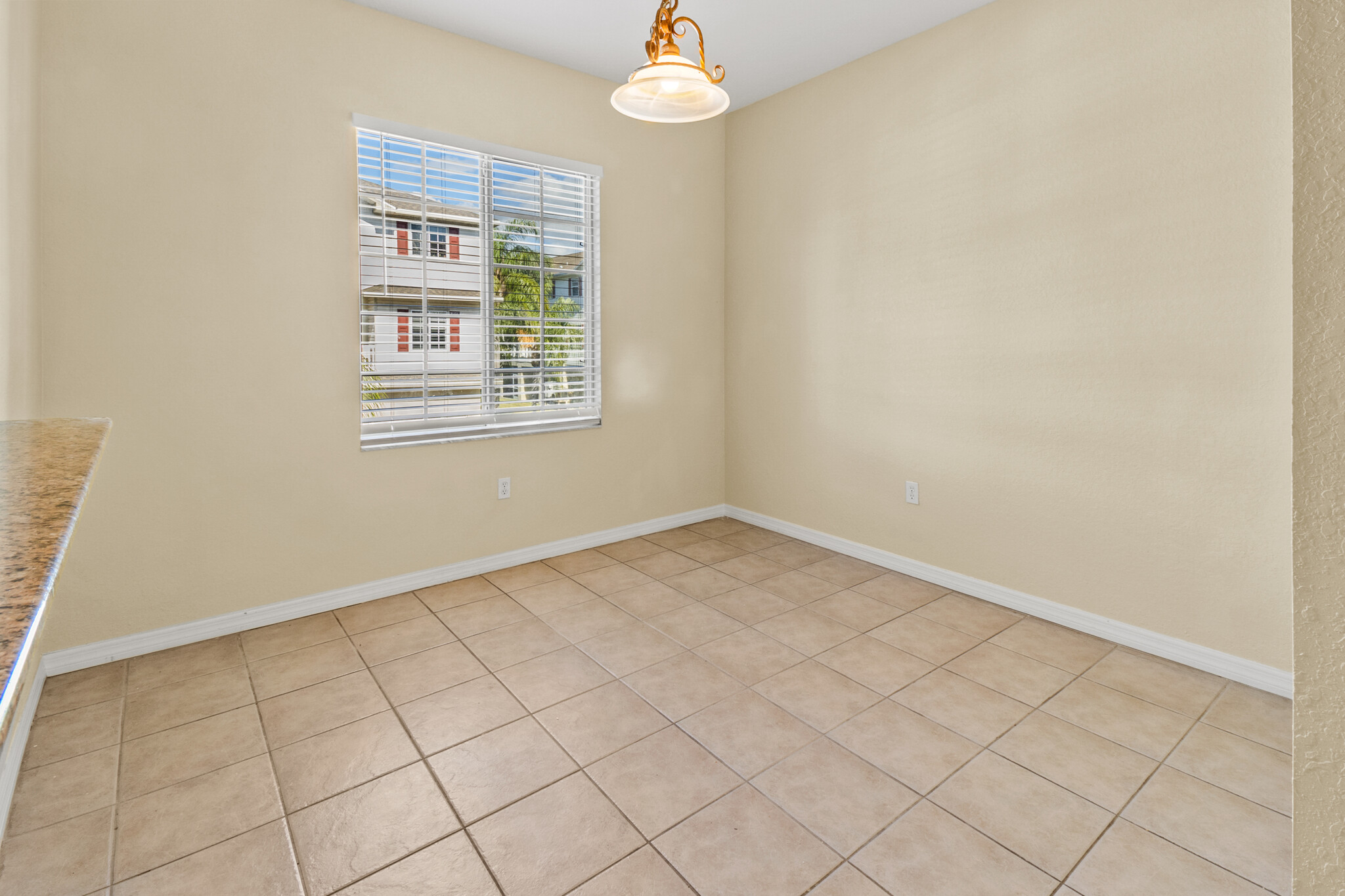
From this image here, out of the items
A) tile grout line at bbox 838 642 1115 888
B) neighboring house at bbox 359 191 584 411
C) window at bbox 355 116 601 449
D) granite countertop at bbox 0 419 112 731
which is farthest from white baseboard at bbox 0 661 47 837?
tile grout line at bbox 838 642 1115 888

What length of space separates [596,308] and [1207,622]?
3.06 metres

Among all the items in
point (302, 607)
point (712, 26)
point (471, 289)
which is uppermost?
point (712, 26)

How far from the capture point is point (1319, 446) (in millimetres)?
707

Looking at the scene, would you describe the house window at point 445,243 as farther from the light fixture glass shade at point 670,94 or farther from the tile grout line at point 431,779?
the tile grout line at point 431,779

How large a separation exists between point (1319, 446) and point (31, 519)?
1390 millimetres

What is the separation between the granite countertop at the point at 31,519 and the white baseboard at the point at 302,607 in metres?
1.50

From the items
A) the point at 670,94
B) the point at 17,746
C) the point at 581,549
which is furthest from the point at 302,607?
the point at 670,94

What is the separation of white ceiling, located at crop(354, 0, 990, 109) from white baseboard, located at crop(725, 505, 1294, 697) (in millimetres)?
2530

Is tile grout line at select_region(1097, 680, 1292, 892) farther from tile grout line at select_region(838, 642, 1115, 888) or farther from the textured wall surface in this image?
the textured wall surface

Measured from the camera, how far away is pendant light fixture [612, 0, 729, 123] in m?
1.89

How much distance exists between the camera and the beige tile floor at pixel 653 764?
1.52m

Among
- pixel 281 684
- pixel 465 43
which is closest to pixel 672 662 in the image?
pixel 281 684

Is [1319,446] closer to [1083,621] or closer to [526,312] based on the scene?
[1083,621]

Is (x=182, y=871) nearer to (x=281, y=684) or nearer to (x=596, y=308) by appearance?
(x=281, y=684)
